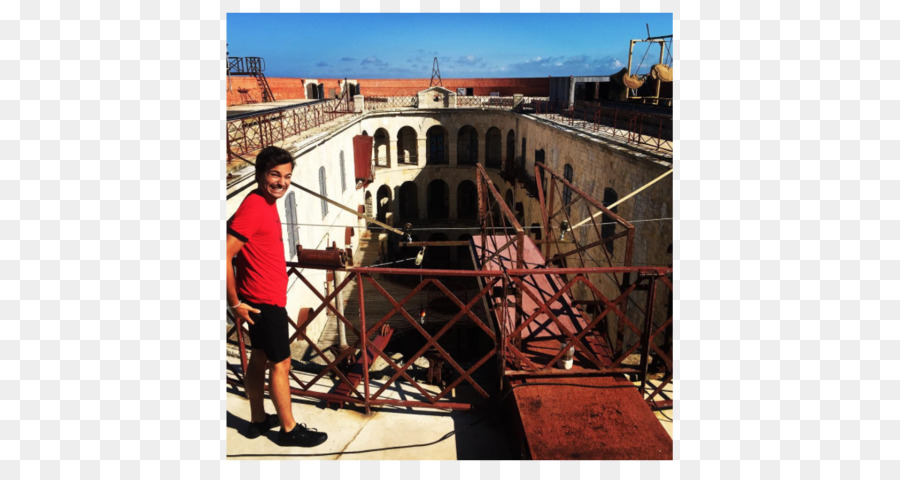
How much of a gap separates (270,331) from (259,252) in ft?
2.13

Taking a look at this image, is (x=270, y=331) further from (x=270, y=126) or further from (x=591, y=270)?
(x=270, y=126)

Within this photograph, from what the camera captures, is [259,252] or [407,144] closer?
[259,252]

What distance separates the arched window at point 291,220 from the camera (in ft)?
37.0

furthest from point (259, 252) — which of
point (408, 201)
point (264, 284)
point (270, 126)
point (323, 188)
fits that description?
point (408, 201)

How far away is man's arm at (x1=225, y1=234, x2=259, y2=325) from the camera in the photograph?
127 inches

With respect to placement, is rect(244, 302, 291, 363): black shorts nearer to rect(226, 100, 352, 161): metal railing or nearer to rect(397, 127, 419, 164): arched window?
rect(226, 100, 352, 161): metal railing

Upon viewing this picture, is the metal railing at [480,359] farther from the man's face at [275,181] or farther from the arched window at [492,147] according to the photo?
the arched window at [492,147]

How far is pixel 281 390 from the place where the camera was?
387 centimetres

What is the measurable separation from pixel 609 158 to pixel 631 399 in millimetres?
8414

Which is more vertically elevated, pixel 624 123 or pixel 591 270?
pixel 624 123

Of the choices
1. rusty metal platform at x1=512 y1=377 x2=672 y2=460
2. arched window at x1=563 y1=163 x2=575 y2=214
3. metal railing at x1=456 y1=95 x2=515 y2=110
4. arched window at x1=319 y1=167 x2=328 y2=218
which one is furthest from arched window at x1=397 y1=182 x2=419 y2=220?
rusty metal platform at x1=512 y1=377 x2=672 y2=460

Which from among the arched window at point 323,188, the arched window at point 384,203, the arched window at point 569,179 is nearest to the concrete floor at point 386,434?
the arched window at point 569,179

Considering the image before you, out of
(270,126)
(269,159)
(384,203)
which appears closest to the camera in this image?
(269,159)

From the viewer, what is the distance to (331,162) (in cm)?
1639
